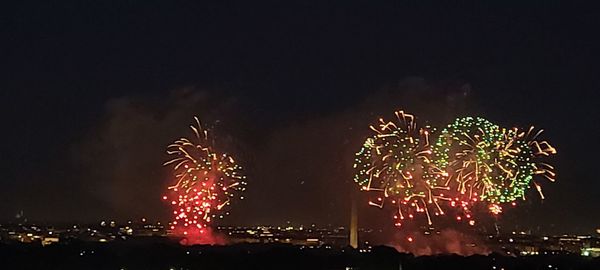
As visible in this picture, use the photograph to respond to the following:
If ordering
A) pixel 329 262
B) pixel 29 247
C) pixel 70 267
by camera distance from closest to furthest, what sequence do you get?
1. pixel 70 267
2. pixel 329 262
3. pixel 29 247

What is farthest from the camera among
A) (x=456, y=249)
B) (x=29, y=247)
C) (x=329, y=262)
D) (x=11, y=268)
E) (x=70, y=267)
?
(x=456, y=249)

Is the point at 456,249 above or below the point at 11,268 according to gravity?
above

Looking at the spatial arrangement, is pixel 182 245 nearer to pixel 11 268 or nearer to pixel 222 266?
pixel 222 266

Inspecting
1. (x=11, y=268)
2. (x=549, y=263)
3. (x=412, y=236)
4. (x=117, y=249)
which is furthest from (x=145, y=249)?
(x=549, y=263)

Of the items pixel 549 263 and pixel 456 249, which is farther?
pixel 456 249

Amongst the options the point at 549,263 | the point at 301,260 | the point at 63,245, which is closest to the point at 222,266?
the point at 301,260

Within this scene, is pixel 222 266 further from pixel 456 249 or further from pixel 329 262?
pixel 456 249
